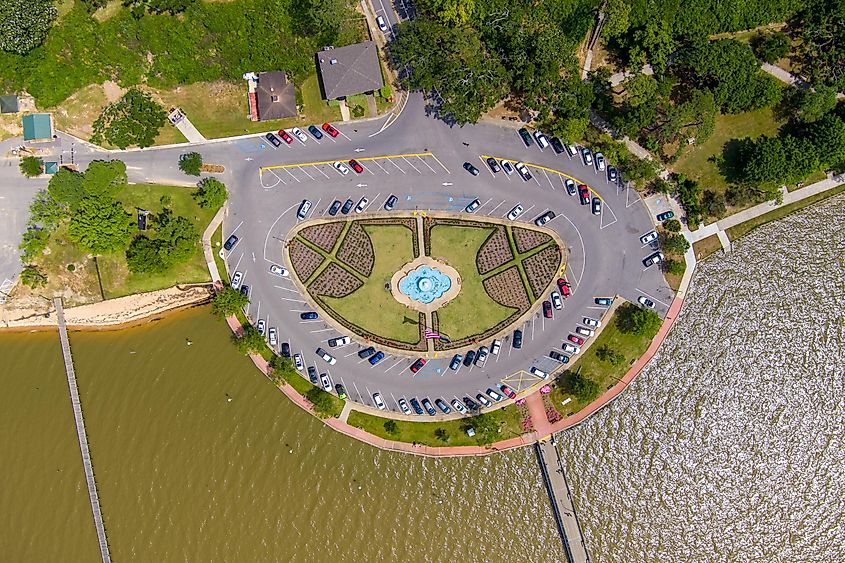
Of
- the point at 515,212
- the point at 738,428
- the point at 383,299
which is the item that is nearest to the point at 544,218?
the point at 515,212

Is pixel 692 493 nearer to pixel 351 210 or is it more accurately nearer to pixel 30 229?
pixel 351 210

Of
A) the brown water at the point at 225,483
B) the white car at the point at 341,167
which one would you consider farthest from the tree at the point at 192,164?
the brown water at the point at 225,483

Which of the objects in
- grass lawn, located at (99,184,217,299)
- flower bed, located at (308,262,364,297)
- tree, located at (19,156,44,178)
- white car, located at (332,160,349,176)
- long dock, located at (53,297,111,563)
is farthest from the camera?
grass lawn, located at (99,184,217,299)

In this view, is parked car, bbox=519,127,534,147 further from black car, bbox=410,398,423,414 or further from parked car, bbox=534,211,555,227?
black car, bbox=410,398,423,414

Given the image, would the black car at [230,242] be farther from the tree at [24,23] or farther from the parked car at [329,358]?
the tree at [24,23]

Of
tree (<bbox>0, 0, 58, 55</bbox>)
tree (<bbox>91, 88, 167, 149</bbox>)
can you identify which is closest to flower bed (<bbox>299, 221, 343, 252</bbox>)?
tree (<bbox>91, 88, 167, 149</bbox>)

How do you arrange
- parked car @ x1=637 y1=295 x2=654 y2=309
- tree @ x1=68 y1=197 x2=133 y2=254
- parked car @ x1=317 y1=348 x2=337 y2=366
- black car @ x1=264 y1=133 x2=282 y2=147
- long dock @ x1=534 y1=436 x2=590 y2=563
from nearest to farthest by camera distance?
1. tree @ x1=68 y1=197 x2=133 y2=254
2. long dock @ x1=534 y1=436 x2=590 y2=563
3. parked car @ x1=637 y1=295 x2=654 y2=309
4. parked car @ x1=317 y1=348 x2=337 y2=366
5. black car @ x1=264 y1=133 x2=282 y2=147

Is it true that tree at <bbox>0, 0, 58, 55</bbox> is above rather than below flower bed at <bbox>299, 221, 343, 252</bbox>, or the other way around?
above
